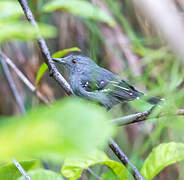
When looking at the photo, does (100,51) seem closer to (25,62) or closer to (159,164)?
(25,62)

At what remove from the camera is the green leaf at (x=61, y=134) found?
550 millimetres

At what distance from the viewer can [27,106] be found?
4.74 metres

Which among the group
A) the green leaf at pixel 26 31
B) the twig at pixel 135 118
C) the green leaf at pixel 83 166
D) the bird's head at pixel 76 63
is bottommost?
the bird's head at pixel 76 63

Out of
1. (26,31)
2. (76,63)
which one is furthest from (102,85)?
(26,31)

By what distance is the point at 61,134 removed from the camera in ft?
1.83

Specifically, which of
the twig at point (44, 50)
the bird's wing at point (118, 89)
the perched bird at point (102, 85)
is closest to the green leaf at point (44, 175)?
the twig at point (44, 50)

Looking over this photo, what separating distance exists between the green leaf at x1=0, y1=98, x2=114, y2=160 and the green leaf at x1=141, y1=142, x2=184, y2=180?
1.31 metres

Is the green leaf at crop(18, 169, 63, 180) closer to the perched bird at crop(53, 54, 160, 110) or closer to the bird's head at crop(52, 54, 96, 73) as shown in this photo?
the perched bird at crop(53, 54, 160, 110)

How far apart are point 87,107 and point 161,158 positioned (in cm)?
139

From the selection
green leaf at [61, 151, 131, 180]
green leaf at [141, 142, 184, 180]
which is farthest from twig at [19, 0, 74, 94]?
green leaf at [141, 142, 184, 180]

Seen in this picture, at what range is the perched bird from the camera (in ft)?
11.4

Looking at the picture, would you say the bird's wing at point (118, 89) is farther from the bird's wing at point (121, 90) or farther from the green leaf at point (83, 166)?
the green leaf at point (83, 166)

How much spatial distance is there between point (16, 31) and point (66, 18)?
139 inches

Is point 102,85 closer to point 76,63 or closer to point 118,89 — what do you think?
point 118,89
